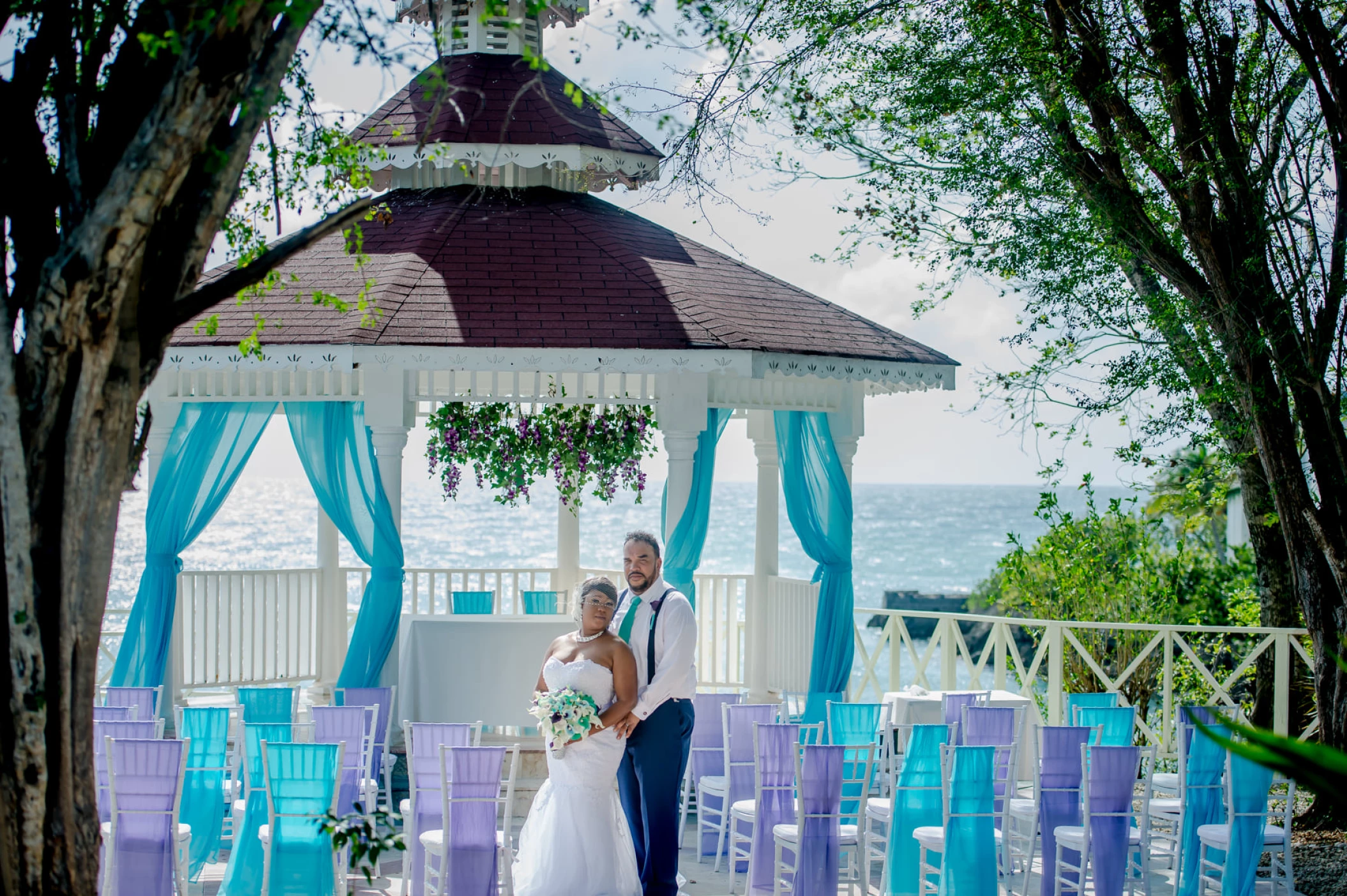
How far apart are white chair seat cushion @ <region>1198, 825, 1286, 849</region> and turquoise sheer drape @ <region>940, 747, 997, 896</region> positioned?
1.39m

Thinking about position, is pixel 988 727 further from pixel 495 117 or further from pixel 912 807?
pixel 495 117

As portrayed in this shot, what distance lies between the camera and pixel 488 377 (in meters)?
11.5

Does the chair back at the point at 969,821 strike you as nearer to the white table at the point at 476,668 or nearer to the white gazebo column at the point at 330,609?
the white table at the point at 476,668

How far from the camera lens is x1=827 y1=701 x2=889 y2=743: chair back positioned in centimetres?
771

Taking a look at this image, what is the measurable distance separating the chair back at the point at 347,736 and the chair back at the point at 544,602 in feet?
17.5

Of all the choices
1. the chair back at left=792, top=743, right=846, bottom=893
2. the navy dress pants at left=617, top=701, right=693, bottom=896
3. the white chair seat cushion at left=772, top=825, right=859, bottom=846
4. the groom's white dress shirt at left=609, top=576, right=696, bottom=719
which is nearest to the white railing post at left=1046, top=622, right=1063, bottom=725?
the white chair seat cushion at left=772, top=825, right=859, bottom=846

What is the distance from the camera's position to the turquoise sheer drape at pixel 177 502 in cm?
1011

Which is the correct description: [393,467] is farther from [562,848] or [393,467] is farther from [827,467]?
[562,848]

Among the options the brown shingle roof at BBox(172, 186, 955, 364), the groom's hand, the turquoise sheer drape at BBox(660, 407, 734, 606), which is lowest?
the groom's hand

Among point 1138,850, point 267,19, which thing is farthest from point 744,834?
point 267,19

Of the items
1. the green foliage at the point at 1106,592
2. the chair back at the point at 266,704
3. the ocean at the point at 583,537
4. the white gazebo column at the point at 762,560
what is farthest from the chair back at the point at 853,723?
the ocean at the point at 583,537

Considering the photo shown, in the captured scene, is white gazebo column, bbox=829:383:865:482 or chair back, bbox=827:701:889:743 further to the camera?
white gazebo column, bbox=829:383:865:482

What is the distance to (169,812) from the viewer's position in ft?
20.5

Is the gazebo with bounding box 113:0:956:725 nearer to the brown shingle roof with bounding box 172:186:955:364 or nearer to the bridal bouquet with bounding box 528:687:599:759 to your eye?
the brown shingle roof with bounding box 172:186:955:364
